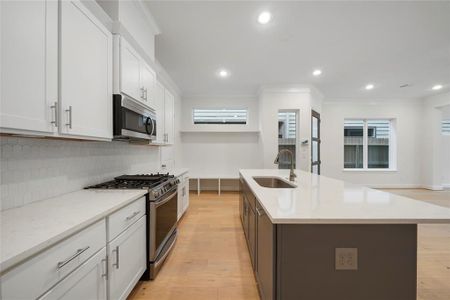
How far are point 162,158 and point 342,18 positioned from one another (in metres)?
3.62

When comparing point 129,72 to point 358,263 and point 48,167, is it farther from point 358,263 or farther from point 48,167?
point 358,263

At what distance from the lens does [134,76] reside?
83.3 inches

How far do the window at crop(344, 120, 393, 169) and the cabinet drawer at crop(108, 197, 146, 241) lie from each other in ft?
21.9

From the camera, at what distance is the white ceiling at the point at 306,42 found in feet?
7.84

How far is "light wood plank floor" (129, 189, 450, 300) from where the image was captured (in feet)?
5.91

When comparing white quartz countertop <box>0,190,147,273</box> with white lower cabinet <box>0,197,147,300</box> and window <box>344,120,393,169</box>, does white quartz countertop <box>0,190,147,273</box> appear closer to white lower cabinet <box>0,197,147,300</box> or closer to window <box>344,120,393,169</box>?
white lower cabinet <box>0,197,147,300</box>

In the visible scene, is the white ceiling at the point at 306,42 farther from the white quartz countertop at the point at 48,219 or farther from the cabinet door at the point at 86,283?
the cabinet door at the point at 86,283

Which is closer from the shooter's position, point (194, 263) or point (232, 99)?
point (194, 263)

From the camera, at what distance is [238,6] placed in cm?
233

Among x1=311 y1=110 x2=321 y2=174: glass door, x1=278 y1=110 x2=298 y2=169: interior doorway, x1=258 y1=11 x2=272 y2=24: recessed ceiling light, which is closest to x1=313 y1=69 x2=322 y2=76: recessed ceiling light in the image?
x1=311 y1=110 x2=321 y2=174: glass door

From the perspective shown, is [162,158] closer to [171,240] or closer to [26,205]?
[171,240]

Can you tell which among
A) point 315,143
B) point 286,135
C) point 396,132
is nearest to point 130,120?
point 286,135

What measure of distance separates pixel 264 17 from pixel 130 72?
1.70 metres

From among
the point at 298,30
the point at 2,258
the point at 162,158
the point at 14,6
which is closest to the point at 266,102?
the point at 298,30
